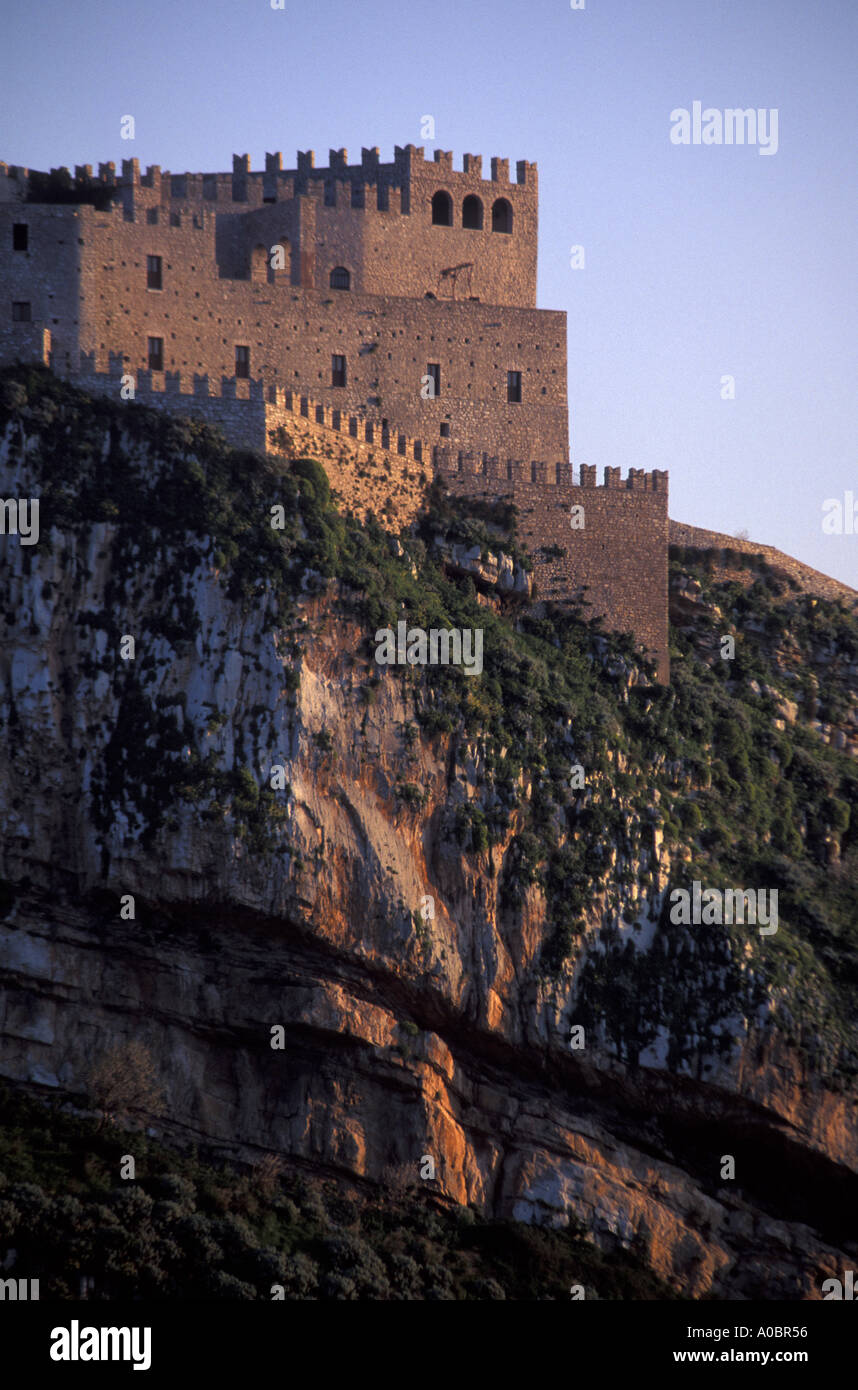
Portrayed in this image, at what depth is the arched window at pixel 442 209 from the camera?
7212cm

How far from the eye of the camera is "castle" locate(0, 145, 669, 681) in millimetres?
62656

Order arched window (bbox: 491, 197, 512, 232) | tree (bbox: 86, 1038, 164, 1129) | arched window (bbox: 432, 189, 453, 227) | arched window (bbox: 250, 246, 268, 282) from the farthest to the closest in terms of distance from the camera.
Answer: arched window (bbox: 491, 197, 512, 232) < arched window (bbox: 432, 189, 453, 227) < arched window (bbox: 250, 246, 268, 282) < tree (bbox: 86, 1038, 164, 1129)

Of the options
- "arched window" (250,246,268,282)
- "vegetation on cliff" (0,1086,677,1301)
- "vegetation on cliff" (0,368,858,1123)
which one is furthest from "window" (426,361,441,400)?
"vegetation on cliff" (0,1086,677,1301)

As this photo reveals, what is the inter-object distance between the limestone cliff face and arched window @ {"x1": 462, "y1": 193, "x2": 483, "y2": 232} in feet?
63.1

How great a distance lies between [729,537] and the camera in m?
75.9

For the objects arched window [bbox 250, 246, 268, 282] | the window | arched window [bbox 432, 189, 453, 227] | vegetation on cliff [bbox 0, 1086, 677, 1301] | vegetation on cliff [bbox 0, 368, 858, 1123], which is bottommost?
vegetation on cliff [bbox 0, 1086, 677, 1301]

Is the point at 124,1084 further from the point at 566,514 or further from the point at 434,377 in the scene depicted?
the point at 434,377

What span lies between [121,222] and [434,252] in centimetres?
1144

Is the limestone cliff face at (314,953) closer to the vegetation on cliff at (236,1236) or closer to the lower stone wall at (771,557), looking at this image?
the vegetation on cliff at (236,1236)

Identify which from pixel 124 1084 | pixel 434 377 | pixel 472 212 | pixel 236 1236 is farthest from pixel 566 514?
pixel 236 1236

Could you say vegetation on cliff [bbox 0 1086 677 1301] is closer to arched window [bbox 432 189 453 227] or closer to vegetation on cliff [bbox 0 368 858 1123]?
vegetation on cliff [bbox 0 368 858 1123]

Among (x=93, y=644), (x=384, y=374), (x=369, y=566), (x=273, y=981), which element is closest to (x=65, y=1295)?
(x=273, y=981)

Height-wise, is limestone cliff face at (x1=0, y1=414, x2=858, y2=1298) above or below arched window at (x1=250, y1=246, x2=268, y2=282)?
below

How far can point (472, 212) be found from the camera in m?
72.7
